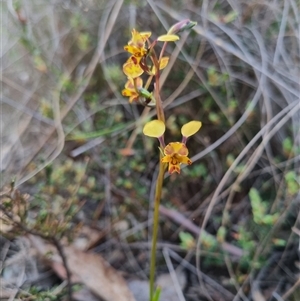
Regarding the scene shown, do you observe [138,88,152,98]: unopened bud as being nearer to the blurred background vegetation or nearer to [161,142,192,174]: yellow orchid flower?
[161,142,192,174]: yellow orchid flower

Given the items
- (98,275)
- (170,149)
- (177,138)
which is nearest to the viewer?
(170,149)

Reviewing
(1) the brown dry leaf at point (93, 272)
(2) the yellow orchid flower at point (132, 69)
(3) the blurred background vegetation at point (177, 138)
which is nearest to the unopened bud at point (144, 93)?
(2) the yellow orchid flower at point (132, 69)

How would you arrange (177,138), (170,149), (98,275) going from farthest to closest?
(177,138)
(98,275)
(170,149)

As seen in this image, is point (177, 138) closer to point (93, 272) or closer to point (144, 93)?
point (93, 272)

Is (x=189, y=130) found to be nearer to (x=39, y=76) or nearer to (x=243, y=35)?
(x=243, y=35)

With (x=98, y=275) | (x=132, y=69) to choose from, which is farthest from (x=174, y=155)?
(x=98, y=275)

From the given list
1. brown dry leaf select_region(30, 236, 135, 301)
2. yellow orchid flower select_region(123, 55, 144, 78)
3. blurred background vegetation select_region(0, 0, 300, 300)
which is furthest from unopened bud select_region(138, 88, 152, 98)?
brown dry leaf select_region(30, 236, 135, 301)

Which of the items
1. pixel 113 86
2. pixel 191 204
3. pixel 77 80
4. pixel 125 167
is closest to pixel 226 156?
pixel 191 204
